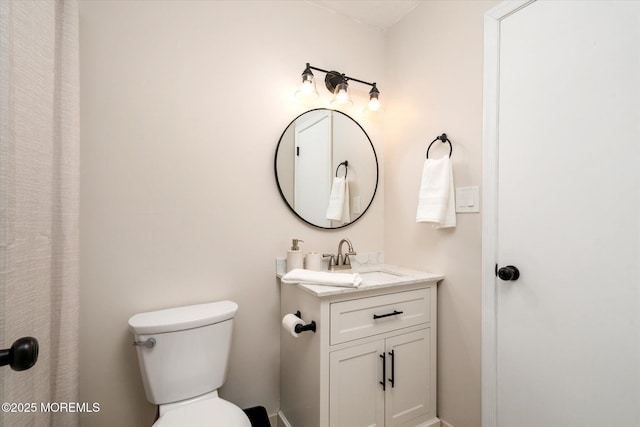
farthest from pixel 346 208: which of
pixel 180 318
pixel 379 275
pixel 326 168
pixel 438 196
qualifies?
pixel 180 318

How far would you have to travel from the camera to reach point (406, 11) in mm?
1823

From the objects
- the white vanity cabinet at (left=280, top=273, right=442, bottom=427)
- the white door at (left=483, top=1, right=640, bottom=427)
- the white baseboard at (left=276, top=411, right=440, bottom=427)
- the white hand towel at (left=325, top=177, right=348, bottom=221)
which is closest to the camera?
the white door at (left=483, top=1, right=640, bottom=427)

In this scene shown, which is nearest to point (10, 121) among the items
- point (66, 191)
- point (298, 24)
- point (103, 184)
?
point (66, 191)

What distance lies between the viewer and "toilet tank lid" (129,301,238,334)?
118cm

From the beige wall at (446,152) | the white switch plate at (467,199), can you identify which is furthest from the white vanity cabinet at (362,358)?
the white switch plate at (467,199)

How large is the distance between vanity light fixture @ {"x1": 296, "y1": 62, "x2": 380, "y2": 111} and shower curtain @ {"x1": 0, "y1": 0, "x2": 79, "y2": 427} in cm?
102

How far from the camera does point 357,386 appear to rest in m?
1.33

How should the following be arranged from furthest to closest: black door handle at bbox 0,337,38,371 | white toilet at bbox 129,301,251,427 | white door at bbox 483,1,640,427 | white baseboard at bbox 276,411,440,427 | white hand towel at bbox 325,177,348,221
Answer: white hand towel at bbox 325,177,348,221, white baseboard at bbox 276,411,440,427, white toilet at bbox 129,301,251,427, white door at bbox 483,1,640,427, black door handle at bbox 0,337,38,371

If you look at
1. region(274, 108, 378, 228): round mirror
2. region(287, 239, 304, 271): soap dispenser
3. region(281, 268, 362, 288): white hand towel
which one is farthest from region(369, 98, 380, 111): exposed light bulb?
region(281, 268, 362, 288): white hand towel

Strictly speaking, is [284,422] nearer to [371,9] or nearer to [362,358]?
[362,358]

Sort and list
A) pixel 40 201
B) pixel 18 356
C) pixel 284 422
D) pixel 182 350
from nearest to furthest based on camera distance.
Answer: pixel 18 356 < pixel 40 201 < pixel 182 350 < pixel 284 422

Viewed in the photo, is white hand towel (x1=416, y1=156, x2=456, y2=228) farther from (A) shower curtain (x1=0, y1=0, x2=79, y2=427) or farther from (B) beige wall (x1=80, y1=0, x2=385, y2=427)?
(A) shower curtain (x1=0, y1=0, x2=79, y2=427)

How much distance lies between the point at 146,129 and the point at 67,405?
117 cm

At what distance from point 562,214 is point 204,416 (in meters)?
1.59
